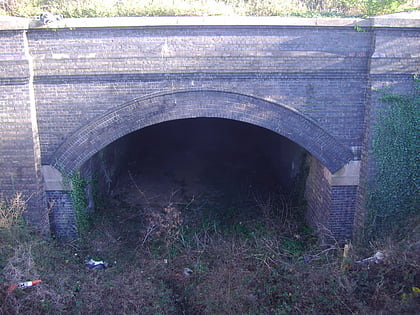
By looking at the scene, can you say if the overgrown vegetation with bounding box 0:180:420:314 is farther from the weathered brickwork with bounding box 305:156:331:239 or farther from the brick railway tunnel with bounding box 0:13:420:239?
the brick railway tunnel with bounding box 0:13:420:239

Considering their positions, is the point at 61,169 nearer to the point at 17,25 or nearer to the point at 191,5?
the point at 17,25

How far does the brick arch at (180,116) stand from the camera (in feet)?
21.9

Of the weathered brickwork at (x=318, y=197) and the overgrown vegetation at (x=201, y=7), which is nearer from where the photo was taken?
the overgrown vegetation at (x=201, y=7)

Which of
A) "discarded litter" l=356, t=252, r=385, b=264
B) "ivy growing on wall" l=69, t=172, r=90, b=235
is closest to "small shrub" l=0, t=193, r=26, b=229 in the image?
"ivy growing on wall" l=69, t=172, r=90, b=235

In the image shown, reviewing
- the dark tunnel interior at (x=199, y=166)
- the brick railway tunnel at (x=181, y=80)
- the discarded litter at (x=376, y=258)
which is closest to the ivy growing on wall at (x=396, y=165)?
the brick railway tunnel at (x=181, y=80)

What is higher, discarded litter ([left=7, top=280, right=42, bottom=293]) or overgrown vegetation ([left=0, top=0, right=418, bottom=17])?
overgrown vegetation ([left=0, top=0, right=418, bottom=17])

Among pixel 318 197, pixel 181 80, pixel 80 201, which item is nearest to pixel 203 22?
pixel 181 80

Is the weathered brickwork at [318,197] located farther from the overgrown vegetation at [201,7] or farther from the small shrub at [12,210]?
the small shrub at [12,210]

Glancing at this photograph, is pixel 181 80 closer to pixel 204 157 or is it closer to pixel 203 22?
pixel 203 22

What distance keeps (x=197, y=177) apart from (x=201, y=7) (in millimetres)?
5935

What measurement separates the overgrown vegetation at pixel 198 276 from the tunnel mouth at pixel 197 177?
2.00ft

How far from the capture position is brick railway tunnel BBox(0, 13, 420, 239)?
20.9ft

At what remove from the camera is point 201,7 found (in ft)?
23.2

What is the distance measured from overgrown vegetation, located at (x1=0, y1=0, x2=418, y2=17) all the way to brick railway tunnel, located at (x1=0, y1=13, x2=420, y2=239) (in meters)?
0.75
